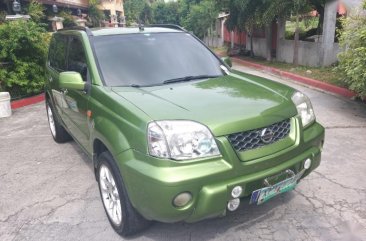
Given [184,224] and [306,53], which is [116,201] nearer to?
[184,224]

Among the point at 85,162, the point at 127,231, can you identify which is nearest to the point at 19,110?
the point at 85,162

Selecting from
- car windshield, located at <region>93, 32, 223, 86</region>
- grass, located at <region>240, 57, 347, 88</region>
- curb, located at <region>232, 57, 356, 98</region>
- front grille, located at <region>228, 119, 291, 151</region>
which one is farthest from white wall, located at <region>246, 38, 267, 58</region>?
front grille, located at <region>228, 119, 291, 151</region>

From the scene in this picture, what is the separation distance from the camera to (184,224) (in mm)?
3393

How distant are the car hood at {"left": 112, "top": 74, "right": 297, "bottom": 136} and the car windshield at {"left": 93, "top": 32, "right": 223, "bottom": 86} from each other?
0.21 metres

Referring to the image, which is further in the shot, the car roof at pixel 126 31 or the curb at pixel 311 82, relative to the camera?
the curb at pixel 311 82

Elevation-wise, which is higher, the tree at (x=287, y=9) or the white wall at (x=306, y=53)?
the tree at (x=287, y=9)

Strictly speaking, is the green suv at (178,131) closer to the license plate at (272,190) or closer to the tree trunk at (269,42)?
the license plate at (272,190)

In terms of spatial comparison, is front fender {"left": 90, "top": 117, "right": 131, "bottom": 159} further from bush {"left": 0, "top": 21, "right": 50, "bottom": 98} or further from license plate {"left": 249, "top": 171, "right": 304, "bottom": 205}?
bush {"left": 0, "top": 21, "right": 50, "bottom": 98}

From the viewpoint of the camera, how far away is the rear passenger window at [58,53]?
16.2ft

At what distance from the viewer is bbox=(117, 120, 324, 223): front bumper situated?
256 centimetres

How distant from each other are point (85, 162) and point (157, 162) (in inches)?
112

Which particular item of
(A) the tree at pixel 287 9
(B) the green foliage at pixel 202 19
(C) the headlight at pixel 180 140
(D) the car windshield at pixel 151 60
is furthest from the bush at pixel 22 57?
(B) the green foliage at pixel 202 19

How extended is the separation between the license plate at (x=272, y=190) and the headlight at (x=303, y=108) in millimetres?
495

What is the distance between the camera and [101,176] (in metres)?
3.48
